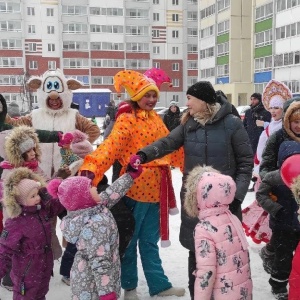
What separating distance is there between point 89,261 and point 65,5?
49.5 meters

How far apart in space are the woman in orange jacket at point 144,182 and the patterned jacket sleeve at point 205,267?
97cm

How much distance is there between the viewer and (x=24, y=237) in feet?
10.1

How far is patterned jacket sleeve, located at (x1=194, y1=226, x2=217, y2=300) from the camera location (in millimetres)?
2525

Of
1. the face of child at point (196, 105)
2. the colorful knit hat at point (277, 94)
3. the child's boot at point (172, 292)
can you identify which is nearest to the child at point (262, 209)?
the colorful knit hat at point (277, 94)

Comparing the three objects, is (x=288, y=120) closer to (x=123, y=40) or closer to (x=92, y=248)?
(x=92, y=248)

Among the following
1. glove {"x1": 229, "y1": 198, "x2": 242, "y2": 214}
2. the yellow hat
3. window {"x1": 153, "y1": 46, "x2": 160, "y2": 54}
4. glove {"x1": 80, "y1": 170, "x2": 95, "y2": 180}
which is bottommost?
glove {"x1": 229, "y1": 198, "x2": 242, "y2": 214}

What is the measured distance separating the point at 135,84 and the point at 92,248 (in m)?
1.38

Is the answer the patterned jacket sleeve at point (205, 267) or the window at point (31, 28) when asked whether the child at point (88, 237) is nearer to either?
the patterned jacket sleeve at point (205, 267)

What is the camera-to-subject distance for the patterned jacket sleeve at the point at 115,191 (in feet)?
9.57

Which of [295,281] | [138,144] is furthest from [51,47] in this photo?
[295,281]

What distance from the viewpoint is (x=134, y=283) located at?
3648mm

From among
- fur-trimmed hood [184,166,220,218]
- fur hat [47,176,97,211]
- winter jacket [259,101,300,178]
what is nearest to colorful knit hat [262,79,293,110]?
winter jacket [259,101,300,178]

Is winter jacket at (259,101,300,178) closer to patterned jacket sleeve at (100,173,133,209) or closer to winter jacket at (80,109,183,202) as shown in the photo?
winter jacket at (80,109,183,202)

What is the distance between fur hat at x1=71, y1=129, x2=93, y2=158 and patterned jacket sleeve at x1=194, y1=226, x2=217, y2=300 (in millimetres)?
1743
